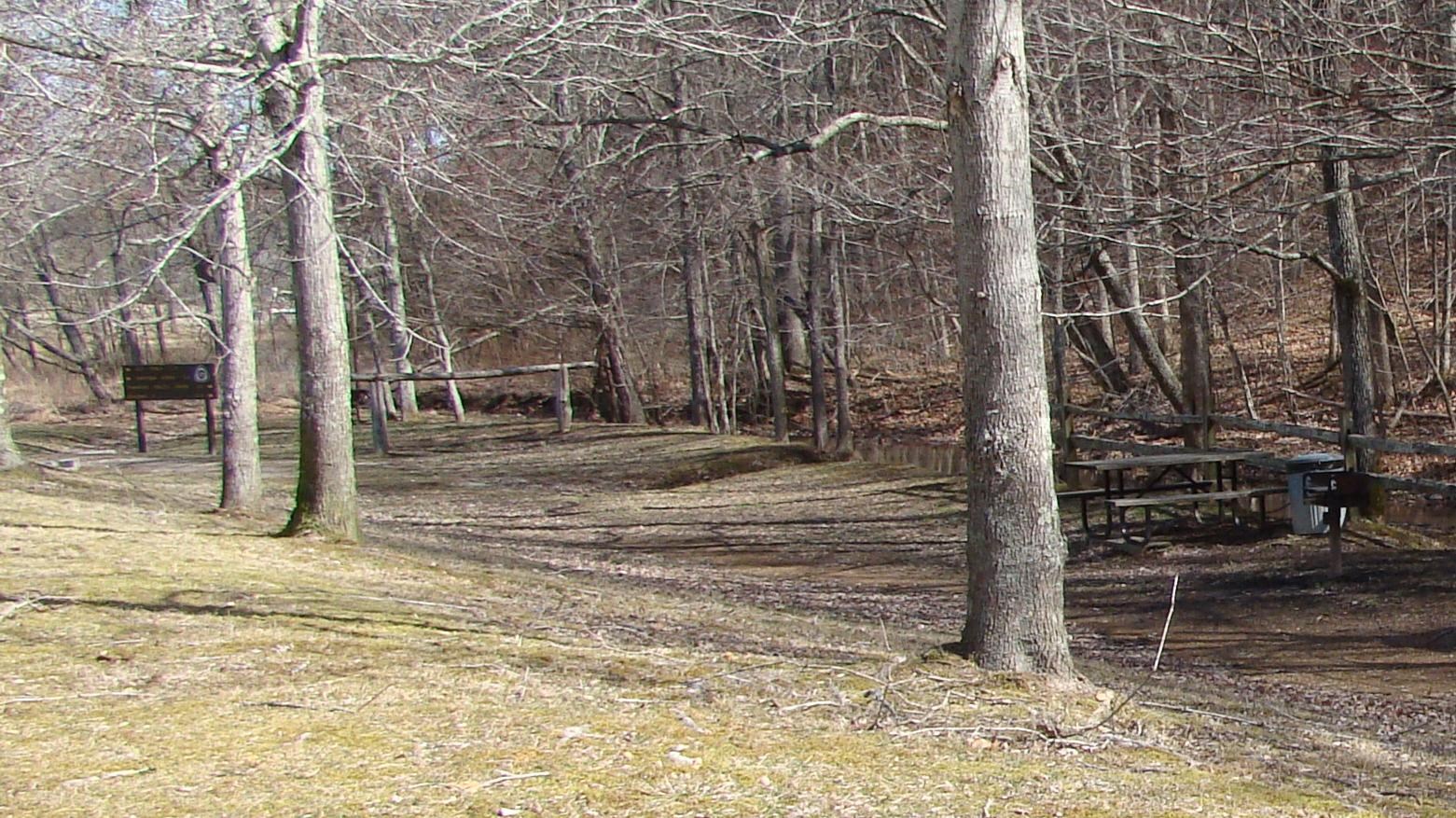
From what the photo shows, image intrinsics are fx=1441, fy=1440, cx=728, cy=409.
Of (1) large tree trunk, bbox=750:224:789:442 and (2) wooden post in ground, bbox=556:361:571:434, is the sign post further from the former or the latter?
(1) large tree trunk, bbox=750:224:789:442

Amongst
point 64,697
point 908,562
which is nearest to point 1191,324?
point 908,562

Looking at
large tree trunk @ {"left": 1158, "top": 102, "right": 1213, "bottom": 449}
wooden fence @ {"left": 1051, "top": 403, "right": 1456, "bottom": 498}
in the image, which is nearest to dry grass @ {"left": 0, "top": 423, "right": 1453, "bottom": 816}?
wooden fence @ {"left": 1051, "top": 403, "right": 1456, "bottom": 498}

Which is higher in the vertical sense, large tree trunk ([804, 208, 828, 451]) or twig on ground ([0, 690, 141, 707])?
large tree trunk ([804, 208, 828, 451])

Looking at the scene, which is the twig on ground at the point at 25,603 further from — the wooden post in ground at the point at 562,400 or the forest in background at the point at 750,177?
the wooden post in ground at the point at 562,400

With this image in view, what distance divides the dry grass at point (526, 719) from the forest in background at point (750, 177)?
5.28 feet

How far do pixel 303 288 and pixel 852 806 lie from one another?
24.5ft

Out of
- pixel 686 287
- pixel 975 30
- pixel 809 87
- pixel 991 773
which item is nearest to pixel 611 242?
pixel 686 287

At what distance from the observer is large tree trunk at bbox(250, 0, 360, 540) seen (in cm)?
975

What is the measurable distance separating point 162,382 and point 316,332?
15.3 meters

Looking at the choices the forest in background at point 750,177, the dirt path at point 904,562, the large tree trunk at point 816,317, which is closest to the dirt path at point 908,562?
the dirt path at point 904,562

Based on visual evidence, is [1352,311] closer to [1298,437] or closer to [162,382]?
[1298,437]

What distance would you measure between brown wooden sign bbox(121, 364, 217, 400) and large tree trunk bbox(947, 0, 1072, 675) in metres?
20.1

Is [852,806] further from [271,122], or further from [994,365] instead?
[271,122]

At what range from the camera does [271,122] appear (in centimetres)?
988
